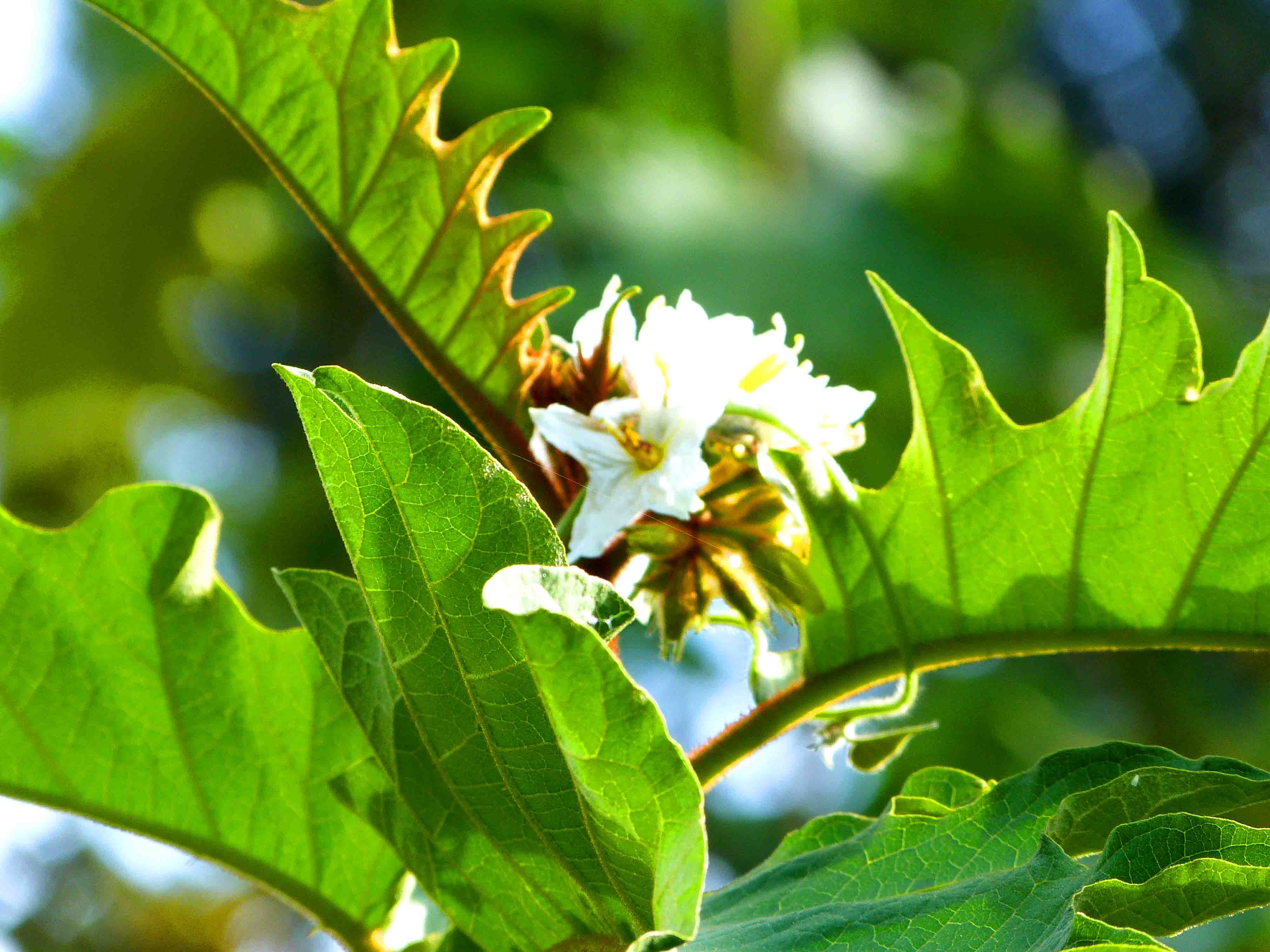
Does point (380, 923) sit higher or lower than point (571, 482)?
lower

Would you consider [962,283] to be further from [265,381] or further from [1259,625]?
[1259,625]

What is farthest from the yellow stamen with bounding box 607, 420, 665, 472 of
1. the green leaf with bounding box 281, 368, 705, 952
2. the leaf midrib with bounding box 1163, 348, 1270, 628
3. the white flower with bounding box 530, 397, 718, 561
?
the leaf midrib with bounding box 1163, 348, 1270, 628

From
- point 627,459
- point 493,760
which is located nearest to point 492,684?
point 493,760

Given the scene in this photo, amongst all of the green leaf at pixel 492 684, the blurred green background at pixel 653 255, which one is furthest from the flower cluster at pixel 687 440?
the blurred green background at pixel 653 255

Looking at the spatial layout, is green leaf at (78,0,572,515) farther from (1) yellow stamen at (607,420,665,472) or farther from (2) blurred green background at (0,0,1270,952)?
(2) blurred green background at (0,0,1270,952)

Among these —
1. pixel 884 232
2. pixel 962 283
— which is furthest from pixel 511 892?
pixel 884 232

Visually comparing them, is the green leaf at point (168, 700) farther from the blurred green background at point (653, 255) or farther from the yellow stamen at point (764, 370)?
the blurred green background at point (653, 255)
